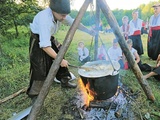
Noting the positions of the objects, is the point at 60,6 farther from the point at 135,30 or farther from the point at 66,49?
the point at 135,30

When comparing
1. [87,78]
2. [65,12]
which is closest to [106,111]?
[87,78]

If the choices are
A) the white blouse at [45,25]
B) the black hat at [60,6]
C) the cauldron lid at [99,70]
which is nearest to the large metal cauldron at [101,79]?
the cauldron lid at [99,70]

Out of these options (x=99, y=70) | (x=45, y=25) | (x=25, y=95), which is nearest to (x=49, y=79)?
(x=45, y=25)

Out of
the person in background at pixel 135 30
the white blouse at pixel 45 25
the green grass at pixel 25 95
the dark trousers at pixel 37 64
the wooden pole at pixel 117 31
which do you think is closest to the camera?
the white blouse at pixel 45 25

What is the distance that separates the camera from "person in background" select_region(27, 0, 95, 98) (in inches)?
106

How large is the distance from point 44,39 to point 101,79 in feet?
3.97

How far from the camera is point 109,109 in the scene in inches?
134

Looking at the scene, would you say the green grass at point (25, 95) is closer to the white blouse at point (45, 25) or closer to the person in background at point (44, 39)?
the person in background at point (44, 39)

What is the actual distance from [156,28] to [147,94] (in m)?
3.92

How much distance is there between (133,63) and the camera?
3391mm

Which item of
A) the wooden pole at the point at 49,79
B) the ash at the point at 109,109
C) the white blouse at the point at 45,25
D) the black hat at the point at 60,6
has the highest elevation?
the black hat at the point at 60,6

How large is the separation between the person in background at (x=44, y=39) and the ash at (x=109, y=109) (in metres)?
0.92

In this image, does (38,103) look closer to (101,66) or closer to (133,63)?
(101,66)

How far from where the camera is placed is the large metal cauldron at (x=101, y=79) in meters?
3.14
